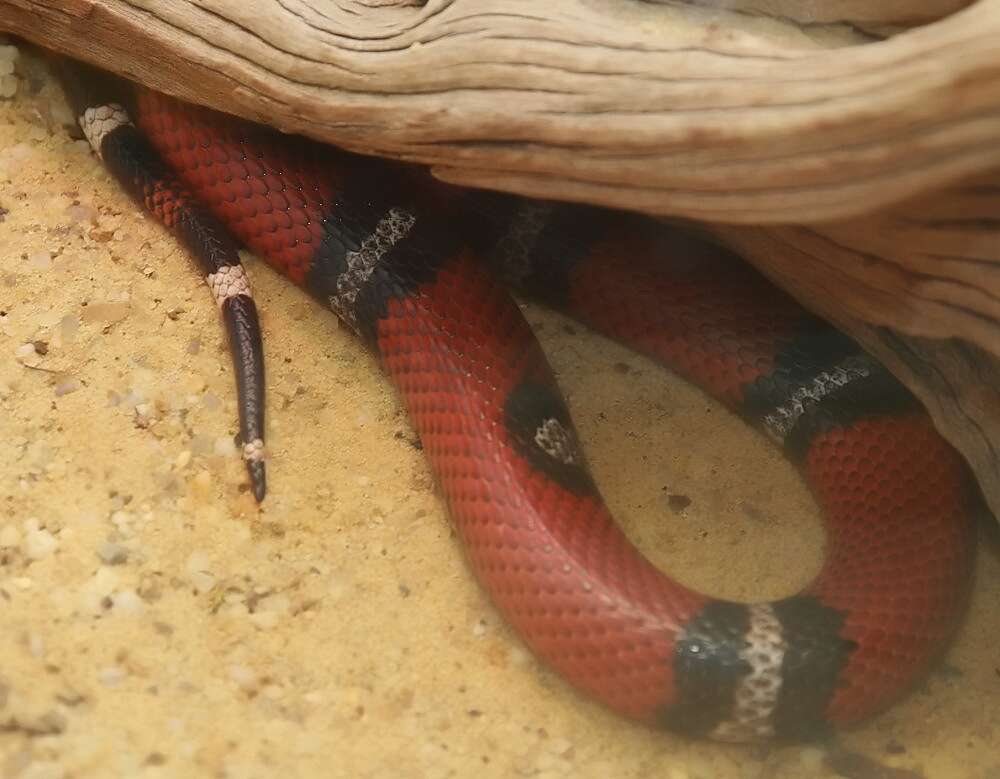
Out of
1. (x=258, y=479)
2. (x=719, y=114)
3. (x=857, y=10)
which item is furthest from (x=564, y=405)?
(x=857, y=10)

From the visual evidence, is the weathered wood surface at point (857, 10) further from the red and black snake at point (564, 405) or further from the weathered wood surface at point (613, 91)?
the red and black snake at point (564, 405)

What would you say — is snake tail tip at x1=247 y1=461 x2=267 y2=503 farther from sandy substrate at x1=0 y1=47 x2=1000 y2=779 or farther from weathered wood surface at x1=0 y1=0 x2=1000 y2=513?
weathered wood surface at x1=0 y1=0 x2=1000 y2=513

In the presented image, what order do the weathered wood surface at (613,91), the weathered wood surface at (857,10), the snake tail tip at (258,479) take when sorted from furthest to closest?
the snake tail tip at (258,479), the weathered wood surface at (857,10), the weathered wood surface at (613,91)

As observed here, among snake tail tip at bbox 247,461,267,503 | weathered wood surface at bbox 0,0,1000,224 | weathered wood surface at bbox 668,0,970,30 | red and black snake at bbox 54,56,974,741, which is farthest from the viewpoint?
snake tail tip at bbox 247,461,267,503

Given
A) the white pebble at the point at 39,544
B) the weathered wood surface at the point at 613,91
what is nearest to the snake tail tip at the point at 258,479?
the white pebble at the point at 39,544

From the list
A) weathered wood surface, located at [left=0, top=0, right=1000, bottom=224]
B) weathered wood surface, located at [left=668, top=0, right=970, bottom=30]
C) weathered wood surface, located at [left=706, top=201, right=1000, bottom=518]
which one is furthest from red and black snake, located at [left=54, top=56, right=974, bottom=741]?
weathered wood surface, located at [left=668, top=0, right=970, bottom=30]

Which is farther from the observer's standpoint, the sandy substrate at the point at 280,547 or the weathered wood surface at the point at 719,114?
the sandy substrate at the point at 280,547

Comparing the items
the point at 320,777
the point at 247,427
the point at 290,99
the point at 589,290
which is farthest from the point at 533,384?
the point at 320,777
